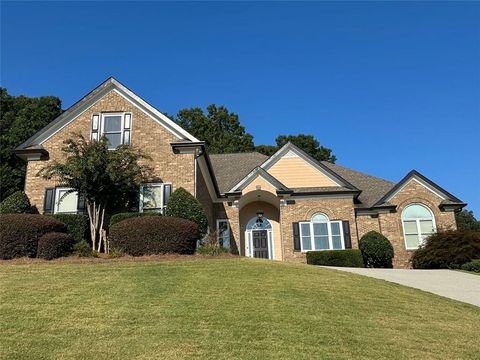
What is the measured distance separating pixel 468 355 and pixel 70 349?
20.9ft

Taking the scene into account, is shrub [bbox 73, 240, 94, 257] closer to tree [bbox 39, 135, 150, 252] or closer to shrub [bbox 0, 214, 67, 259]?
shrub [bbox 0, 214, 67, 259]

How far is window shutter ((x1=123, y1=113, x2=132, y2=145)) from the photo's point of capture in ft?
66.5

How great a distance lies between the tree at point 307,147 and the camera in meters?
52.4

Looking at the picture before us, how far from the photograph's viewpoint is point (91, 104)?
21.0m

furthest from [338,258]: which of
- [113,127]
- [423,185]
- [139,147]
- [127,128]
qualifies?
[113,127]

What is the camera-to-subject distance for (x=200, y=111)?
55344 mm

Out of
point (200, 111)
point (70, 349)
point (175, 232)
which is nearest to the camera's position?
point (70, 349)

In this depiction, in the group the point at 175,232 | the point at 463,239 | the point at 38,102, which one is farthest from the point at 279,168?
the point at 38,102

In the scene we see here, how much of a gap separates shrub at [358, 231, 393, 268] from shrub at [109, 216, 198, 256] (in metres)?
11.5

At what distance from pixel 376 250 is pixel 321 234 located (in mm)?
2974

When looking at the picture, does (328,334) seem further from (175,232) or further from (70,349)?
(175,232)

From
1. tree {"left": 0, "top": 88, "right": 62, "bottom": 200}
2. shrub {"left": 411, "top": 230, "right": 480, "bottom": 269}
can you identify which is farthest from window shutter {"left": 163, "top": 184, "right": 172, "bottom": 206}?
tree {"left": 0, "top": 88, "right": 62, "bottom": 200}

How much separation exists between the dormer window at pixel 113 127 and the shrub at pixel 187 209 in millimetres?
4385

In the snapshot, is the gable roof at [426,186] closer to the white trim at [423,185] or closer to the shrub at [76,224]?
the white trim at [423,185]
